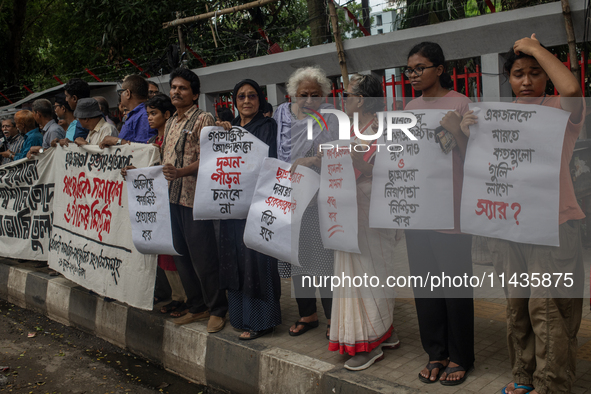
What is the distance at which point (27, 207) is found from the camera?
645cm

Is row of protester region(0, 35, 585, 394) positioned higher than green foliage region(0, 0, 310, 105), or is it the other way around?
green foliage region(0, 0, 310, 105)

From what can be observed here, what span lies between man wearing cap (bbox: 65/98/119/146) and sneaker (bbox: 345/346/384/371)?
3.34 meters

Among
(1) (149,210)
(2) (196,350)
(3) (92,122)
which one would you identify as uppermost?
(3) (92,122)

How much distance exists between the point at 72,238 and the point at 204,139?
2332 mm

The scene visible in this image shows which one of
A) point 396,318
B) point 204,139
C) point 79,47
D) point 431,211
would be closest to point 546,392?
point 431,211

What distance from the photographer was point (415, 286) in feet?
10.4

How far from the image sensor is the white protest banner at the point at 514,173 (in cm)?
260

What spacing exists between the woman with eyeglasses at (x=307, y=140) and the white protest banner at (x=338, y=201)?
209mm

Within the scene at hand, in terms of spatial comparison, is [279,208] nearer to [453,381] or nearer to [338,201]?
[338,201]

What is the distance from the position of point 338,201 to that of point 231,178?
93 cm

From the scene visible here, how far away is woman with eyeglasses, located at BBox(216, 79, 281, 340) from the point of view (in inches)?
154

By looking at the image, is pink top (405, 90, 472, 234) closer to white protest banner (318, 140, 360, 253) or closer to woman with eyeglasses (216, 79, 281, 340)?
white protest banner (318, 140, 360, 253)

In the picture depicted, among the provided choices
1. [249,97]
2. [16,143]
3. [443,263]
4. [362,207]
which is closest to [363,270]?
[362,207]

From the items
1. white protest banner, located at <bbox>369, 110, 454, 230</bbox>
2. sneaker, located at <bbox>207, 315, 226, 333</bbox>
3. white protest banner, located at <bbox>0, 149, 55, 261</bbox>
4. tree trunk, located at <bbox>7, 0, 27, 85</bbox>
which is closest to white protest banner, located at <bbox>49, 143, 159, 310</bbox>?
white protest banner, located at <bbox>0, 149, 55, 261</bbox>
